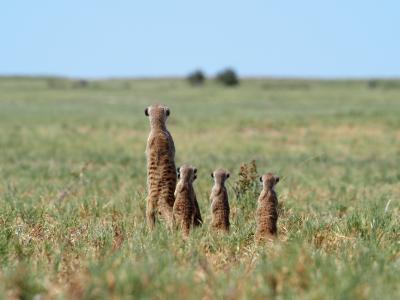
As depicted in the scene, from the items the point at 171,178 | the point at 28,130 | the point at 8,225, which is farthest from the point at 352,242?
the point at 28,130

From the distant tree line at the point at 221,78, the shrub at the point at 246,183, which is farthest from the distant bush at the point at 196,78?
the shrub at the point at 246,183

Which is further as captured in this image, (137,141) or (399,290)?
(137,141)

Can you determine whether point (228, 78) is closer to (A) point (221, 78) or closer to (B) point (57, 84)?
(A) point (221, 78)

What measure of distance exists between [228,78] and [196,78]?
10456 mm

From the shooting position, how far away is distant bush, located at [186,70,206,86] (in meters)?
126

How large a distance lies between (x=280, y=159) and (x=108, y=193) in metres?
10.6

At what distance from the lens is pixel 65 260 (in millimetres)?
4672

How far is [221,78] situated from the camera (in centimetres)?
11956

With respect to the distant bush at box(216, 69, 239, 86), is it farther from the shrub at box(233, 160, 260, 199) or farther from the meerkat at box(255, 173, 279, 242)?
the meerkat at box(255, 173, 279, 242)

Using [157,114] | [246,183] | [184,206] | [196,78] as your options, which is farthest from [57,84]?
[184,206]

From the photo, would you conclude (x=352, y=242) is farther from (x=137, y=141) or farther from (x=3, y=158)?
(x=137, y=141)

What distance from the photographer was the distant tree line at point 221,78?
11675 centimetres

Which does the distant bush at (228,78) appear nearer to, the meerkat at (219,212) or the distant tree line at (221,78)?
the distant tree line at (221,78)

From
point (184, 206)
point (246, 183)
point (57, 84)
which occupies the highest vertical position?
point (184, 206)
